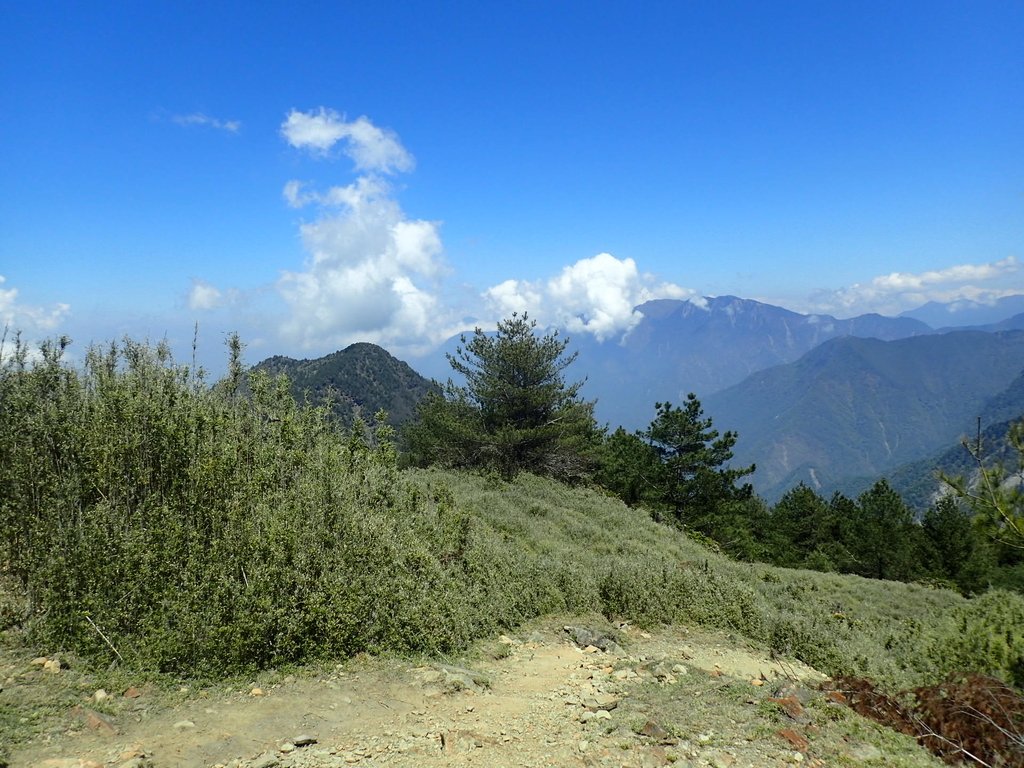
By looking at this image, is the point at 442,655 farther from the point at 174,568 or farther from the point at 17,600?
the point at 17,600

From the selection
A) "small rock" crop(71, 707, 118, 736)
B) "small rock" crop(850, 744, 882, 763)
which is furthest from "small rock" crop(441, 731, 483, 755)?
"small rock" crop(850, 744, 882, 763)

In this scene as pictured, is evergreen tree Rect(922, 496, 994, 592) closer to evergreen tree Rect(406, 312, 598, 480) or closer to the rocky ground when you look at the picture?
evergreen tree Rect(406, 312, 598, 480)

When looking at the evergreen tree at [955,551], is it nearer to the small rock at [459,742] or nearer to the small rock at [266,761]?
the small rock at [459,742]

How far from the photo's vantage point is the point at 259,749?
4344 millimetres

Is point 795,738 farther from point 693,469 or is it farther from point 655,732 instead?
point 693,469

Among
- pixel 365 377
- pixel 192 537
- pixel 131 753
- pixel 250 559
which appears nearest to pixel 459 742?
pixel 131 753

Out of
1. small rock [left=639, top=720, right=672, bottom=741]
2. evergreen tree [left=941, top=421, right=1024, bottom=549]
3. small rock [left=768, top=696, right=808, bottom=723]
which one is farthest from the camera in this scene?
evergreen tree [left=941, top=421, right=1024, bottom=549]

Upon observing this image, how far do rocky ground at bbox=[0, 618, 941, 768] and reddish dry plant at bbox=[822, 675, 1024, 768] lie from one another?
10.6 inches

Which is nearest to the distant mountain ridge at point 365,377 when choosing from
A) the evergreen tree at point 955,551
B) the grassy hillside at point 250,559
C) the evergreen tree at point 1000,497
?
the evergreen tree at point 955,551

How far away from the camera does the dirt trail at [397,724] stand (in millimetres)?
4223

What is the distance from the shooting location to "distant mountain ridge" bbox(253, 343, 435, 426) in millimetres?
115062

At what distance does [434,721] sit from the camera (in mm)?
4883

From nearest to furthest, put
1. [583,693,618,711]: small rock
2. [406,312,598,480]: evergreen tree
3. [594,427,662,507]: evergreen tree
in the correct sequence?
[583,693,618,711]: small rock
[406,312,598,480]: evergreen tree
[594,427,662,507]: evergreen tree

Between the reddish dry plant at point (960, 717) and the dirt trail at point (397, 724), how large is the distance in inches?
43.9
